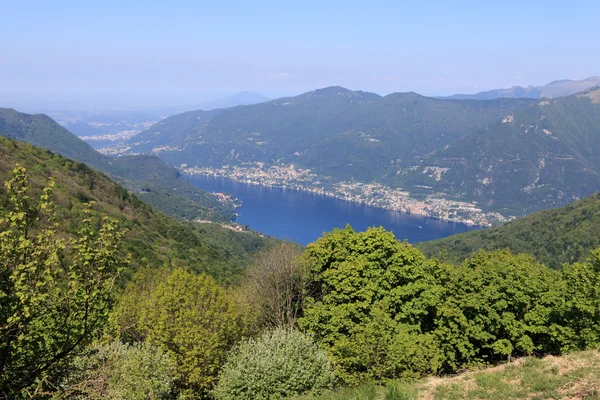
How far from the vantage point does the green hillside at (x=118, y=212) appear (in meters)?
45.9

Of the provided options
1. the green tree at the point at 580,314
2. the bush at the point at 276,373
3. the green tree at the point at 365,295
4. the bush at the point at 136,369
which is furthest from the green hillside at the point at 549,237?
the bush at the point at 136,369

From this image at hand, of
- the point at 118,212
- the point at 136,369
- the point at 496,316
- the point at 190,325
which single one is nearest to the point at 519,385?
the point at 496,316

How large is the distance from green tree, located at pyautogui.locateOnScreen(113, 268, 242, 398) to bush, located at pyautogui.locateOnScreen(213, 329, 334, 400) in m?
1.92

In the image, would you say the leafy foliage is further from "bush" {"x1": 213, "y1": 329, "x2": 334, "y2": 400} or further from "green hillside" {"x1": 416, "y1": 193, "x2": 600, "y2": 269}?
"green hillside" {"x1": 416, "y1": 193, "x2": 600, "y2": 269}

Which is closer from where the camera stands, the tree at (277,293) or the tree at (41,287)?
the tree at (41,287)

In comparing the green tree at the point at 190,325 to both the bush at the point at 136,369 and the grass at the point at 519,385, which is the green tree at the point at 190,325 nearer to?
the bush at the point at 136,369

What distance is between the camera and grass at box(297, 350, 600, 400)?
36.1 ft

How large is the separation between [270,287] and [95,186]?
55733mm

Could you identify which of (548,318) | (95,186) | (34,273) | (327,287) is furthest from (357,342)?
(95,186)

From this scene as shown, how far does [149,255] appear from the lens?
4703cm

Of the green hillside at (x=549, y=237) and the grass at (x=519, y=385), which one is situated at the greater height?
the grass at (x=519, y=385)

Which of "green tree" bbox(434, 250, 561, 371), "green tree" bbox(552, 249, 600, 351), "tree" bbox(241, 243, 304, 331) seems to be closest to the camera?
"green tree" bbox(552, 249, 600, 351)

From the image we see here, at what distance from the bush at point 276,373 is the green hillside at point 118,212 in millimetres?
23217

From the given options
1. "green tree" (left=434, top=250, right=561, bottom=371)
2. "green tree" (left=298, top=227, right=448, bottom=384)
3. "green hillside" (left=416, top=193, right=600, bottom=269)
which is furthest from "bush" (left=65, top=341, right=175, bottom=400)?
"green hillside" (left=416, top=193, right=600, bottom=269)
